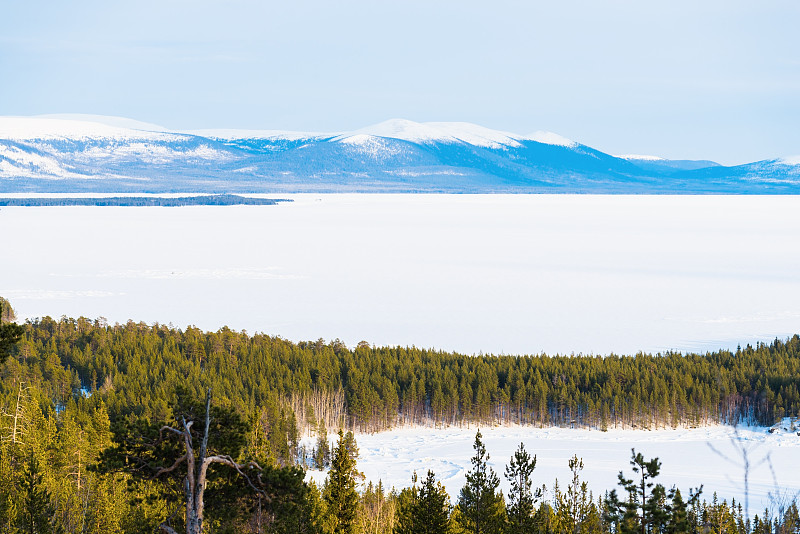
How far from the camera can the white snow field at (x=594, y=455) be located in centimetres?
3738

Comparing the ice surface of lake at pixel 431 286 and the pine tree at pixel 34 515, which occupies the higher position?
the pine tree at pixel 34 515

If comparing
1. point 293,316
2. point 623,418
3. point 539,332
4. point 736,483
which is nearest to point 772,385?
point 623,418

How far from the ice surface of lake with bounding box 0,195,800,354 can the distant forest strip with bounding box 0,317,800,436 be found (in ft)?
42.0

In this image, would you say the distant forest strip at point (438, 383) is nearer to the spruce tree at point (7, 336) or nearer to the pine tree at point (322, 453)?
the pine tree at point (322, 453)

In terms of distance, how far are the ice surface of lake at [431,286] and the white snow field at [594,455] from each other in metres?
20.8

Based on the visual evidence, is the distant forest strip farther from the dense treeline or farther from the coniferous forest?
the dense treeline

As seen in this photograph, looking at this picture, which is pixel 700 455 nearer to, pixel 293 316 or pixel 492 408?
pixel 492 408

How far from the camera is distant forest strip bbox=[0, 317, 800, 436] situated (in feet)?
163

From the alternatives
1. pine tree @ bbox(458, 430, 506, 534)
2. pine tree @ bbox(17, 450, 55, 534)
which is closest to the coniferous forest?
pine tree @ bbox(458, 430, 506, 534)

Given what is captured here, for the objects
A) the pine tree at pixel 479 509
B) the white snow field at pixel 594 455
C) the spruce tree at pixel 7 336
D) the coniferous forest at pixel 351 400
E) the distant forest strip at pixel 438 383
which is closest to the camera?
the spruce tree at pixel 7 336

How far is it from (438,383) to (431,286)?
171ft

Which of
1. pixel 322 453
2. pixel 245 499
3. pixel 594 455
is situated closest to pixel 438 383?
pixel 594 455

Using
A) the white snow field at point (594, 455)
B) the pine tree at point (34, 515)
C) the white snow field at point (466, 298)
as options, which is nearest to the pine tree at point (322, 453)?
the white snow field at point (594, 455)

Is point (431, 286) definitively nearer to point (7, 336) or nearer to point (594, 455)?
point (594, 455)
